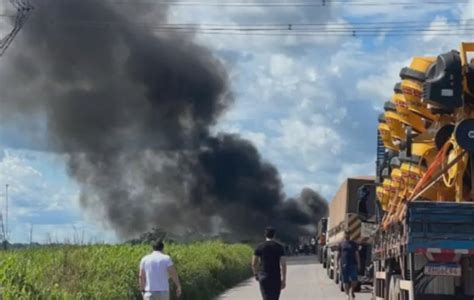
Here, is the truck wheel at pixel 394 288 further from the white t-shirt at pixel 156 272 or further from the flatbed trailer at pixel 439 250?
the white t-shirt at pixel 156 272

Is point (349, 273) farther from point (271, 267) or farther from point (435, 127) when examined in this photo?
point (435, 127)

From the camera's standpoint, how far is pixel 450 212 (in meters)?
10.5

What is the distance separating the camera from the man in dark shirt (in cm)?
1287

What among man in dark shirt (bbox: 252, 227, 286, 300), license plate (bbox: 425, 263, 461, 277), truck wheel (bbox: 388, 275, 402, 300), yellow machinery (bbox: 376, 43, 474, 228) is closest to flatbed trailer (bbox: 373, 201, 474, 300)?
license plate (bbox: 425, 263, 461, 277)

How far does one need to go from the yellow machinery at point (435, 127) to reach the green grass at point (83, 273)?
4.15 metres

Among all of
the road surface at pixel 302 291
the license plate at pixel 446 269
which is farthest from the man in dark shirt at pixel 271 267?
the road surface at pixel 302 291

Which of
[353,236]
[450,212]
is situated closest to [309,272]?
[353,236]

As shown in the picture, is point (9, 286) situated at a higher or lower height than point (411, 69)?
lower

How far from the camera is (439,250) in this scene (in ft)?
34.8

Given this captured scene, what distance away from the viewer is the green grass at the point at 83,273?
402 inches

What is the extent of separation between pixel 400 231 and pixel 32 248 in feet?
23.0

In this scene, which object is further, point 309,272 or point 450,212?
point 309,272

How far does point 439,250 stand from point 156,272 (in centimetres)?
364

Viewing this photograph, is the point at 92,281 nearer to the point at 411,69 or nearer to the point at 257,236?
the point at 411,69
